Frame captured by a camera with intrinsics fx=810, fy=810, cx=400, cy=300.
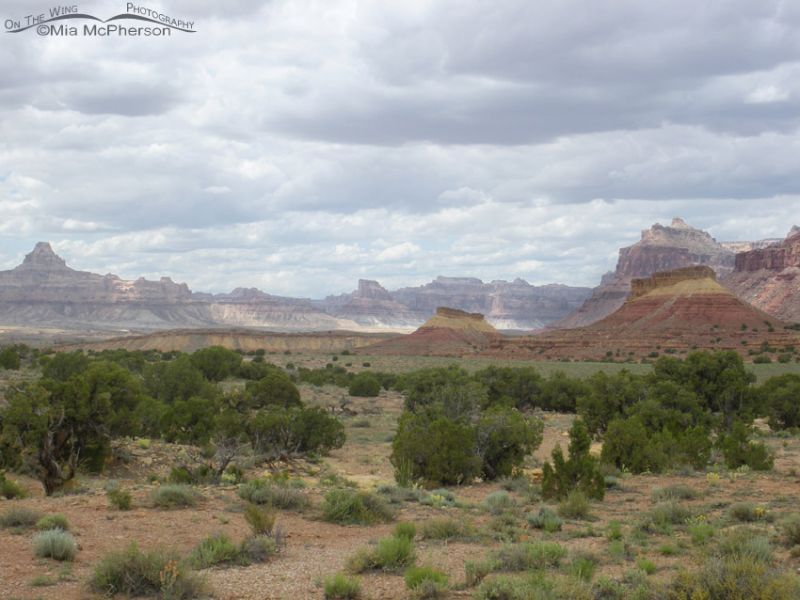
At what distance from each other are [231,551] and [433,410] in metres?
18.1

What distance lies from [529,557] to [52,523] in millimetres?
7414

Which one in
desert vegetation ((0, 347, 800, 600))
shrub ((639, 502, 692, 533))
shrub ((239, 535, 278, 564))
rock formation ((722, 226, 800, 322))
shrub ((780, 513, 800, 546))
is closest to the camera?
desert vegetation ((0, 347, 800, 600))

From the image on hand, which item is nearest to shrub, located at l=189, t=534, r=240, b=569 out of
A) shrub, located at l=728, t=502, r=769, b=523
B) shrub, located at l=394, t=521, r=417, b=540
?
shrub, located at l=394, t=521, r=417, b=540

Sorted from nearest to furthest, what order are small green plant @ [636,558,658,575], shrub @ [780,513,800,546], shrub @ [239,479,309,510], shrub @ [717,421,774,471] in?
1. small green plant @ [636,558,658,575]
2. shrub @ [780,513,800,546]
3. shrub @ [239,479,309,510]
4. shrub @ [717,421,774,471]

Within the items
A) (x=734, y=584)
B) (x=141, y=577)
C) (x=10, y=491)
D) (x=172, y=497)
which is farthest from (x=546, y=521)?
(x=10, y=491)

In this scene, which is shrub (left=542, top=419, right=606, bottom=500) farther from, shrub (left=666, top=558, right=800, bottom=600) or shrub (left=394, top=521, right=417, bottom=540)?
shrub (left=666, top=558, right=800, bottom=600)

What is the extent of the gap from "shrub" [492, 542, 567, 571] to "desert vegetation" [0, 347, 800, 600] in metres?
0.03

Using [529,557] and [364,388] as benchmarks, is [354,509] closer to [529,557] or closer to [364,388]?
[529,557]

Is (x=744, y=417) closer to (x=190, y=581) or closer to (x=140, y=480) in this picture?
(x=140, y=480)

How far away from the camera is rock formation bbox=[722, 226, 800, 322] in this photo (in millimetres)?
153750

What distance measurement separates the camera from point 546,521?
1395 cm

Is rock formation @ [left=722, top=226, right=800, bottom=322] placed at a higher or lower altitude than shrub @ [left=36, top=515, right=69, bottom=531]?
higher

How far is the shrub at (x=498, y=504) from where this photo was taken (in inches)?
615

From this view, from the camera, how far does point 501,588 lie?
9.22 m
